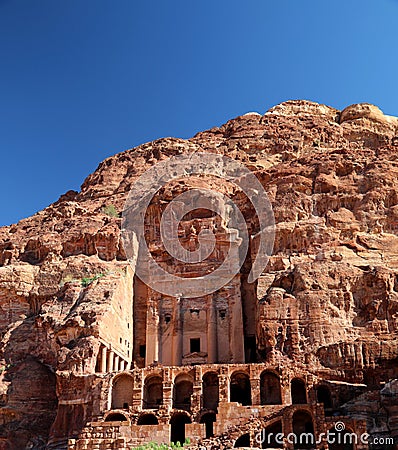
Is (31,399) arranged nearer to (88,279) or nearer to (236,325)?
(88,279)

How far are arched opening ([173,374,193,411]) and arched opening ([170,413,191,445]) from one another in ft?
6.52

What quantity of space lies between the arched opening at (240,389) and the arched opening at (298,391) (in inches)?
151

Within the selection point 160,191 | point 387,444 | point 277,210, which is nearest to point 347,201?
point 277,210

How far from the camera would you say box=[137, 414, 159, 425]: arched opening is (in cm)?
4128

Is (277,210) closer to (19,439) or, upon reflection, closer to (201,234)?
(201,234)

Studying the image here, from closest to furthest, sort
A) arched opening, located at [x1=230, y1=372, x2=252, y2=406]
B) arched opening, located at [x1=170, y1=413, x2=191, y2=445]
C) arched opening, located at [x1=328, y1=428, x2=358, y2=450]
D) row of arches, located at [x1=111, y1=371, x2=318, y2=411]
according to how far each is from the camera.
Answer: arched opening, located at [x1=328, y1=428, x2=358, y2=450], arched opening, located at [x1=170, y1=413, x2=191, y2=445], row of arches, located at [x1=111, y1=371, x2=318, y2=411], arched opening, located at [x1=230, y1=372, x2=252, y2=406]

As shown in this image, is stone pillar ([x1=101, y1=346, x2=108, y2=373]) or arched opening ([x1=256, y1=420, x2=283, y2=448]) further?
stone pillar ([x1=101, y1=346, x2=108, y2=373])

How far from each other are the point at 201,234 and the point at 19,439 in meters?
26.3

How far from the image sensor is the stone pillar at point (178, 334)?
175ft

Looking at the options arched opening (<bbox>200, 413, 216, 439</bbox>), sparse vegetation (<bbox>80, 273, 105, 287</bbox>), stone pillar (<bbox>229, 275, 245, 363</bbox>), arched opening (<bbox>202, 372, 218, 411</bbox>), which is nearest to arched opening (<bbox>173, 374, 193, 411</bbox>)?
arched opening (<bbox>202, 372, 218, 411</bbox>)

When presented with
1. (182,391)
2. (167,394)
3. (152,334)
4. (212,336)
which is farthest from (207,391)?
(152,334)

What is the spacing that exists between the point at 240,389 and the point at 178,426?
22.1 feet

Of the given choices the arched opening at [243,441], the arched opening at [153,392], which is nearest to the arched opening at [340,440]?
the arched opening at [243,441]

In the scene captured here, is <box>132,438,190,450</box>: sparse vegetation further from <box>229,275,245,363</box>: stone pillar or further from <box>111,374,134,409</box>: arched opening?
<box>229,275,245,363</box>: stone pillar
